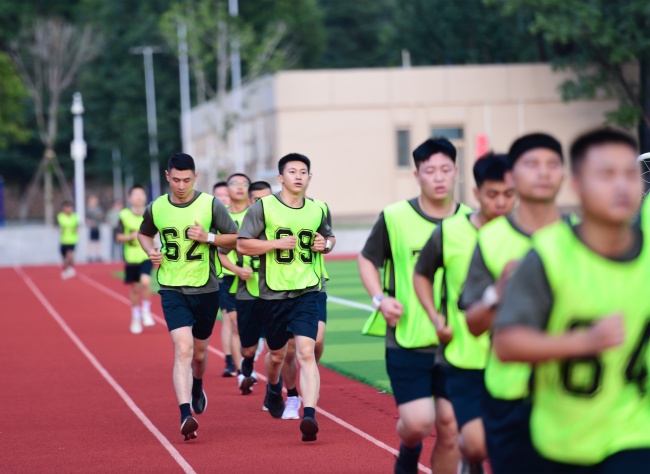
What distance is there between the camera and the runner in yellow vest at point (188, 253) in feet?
34.8

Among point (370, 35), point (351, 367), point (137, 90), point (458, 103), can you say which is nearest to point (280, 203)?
point (351, 367)

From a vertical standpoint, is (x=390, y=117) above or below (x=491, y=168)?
above

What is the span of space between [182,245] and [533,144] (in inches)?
230

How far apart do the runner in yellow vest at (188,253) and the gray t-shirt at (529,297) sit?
20.6 feet

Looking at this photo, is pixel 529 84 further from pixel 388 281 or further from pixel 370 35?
pixel 388 281

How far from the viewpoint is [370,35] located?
86.8 m

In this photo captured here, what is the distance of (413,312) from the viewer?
709cm

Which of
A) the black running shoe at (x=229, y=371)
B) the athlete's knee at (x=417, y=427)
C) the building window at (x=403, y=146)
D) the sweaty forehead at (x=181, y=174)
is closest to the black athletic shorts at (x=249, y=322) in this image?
the sweaty forehead at (x=181, y=174)

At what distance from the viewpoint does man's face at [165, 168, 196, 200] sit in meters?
10.7

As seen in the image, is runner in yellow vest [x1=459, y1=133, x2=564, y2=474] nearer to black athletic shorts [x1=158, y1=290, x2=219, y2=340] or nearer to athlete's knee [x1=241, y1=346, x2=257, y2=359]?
black athletic shorts [x1=158, y1=290, x2=219, y2=340]

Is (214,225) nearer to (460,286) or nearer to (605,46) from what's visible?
(460,286)

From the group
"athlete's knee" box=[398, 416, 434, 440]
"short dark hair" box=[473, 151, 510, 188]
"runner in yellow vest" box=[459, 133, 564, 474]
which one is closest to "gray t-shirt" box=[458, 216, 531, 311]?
"runner in yellow vest" box=[459, 133, 564, 474]

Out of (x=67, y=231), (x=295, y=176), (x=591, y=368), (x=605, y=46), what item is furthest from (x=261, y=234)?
(x=605, y=46)

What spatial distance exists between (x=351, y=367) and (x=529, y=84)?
38.5 meters
